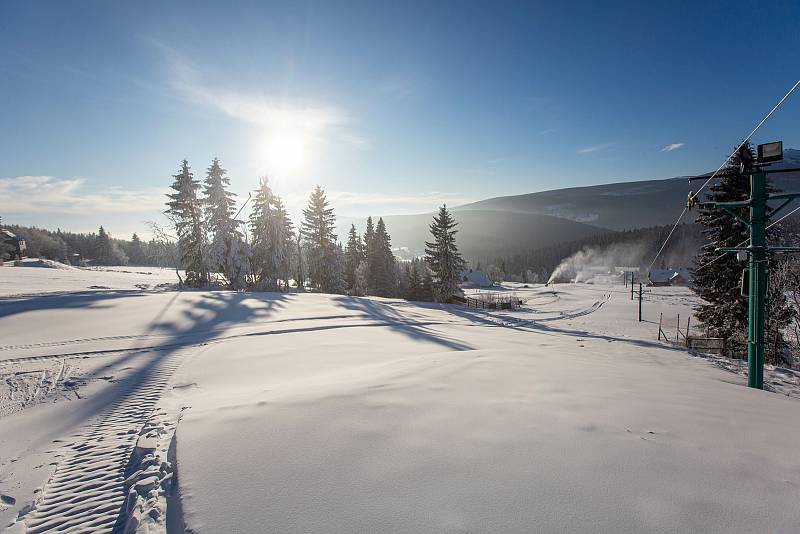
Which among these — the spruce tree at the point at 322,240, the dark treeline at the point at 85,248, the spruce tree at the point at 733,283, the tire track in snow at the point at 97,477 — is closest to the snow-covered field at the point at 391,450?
the tire track in snow at the point at 97,477

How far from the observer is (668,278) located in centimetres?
10300

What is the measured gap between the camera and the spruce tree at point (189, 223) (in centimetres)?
3528

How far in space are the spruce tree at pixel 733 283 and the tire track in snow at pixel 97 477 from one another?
24019 mm

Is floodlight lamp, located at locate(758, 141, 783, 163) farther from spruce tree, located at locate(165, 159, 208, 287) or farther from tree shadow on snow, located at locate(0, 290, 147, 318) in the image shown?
spruce tree, located at locate(165, 159, 208, 287)

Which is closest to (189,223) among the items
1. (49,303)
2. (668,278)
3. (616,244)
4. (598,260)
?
(49,303)

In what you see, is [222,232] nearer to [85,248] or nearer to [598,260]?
[85,248]

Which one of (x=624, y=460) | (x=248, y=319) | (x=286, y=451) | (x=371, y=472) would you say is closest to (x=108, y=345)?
(x=248, y=319)

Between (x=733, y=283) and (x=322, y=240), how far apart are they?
38.4 metres

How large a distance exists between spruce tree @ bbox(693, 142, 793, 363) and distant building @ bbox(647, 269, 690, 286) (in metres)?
92.9

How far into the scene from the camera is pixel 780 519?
2.28m

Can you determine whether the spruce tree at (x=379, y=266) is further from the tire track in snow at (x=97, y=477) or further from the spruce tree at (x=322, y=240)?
the tire track in snow at (x=97, y=477)

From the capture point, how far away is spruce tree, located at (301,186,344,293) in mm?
43688

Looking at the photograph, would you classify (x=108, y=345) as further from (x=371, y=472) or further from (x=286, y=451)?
(x=371, y=472)

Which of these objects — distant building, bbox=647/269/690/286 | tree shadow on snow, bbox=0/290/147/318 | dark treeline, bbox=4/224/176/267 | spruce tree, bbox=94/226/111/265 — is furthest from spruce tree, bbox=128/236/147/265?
distant building, bbox=647/269/690/286
